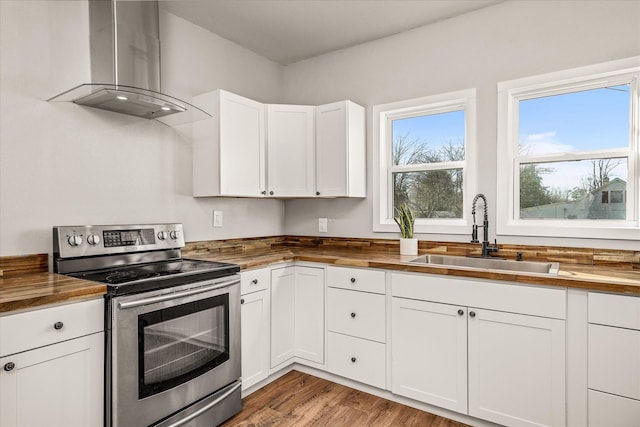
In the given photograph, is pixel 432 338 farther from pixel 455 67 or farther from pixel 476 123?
pixel 455 67

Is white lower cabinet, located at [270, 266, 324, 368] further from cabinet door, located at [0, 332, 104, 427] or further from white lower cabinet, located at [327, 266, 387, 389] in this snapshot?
cabinet door, located at [0, 332, 104, 427]

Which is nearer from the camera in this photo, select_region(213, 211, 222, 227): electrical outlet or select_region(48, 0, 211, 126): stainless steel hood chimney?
select_region(48, 0, 211, 126): stainless steel hood chimney

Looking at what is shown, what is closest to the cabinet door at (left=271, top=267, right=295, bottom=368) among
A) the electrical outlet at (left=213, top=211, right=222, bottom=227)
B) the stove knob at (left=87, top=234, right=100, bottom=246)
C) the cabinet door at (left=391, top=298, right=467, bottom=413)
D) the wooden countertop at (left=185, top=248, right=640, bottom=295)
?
the wooden countertop at (left=185, top=248, right=640, bottom=295)

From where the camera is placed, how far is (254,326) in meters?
2.55

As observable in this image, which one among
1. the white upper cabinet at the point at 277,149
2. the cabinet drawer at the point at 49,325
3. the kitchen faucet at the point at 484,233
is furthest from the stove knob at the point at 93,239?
the kitchen faucet at the point at 484,233

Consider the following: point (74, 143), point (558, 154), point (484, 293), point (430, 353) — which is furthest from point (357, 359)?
point (74, 143)

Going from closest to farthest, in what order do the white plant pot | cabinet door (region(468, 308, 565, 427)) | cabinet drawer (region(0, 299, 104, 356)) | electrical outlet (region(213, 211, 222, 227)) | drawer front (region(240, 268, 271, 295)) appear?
cabinet drawer (region(0, 299, 104, 356)), cabinet door (region(468, 308, 565, 427)), drawer front (region(240, 268, 271, 295)), the white plant pot, electrical outlet (region(213, 211, 222, 227))

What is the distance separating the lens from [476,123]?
2762 mm

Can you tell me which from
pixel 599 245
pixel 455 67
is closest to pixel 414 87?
pixel 455 67

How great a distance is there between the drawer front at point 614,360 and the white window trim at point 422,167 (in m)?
1.11

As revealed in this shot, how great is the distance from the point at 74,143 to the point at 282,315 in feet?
5.63

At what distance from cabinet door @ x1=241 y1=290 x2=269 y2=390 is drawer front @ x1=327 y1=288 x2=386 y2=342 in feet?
1.52

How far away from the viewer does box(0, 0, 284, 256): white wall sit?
1.98 meters

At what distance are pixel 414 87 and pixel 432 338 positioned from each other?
1897mm
